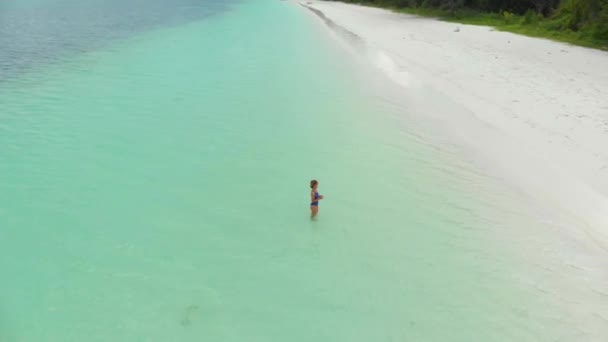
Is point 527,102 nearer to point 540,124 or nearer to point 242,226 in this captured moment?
point 540,124

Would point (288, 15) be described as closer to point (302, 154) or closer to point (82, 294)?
point (302, 154)

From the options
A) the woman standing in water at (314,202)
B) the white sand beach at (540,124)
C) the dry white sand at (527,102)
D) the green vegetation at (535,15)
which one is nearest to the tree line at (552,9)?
the green vegetation at (535,15)

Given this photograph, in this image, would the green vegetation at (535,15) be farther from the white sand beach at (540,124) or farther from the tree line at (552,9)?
the white sand beach at (540,124)

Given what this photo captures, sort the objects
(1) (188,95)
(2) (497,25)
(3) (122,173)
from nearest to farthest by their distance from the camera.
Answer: (3) (122,173)
(1) (188,95)
(2) (497,25)

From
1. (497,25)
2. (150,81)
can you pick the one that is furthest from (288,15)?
(150,81)

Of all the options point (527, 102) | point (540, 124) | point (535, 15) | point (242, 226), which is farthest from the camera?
point (535, 15)

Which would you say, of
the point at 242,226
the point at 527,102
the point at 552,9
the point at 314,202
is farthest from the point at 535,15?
the point at 242,226
